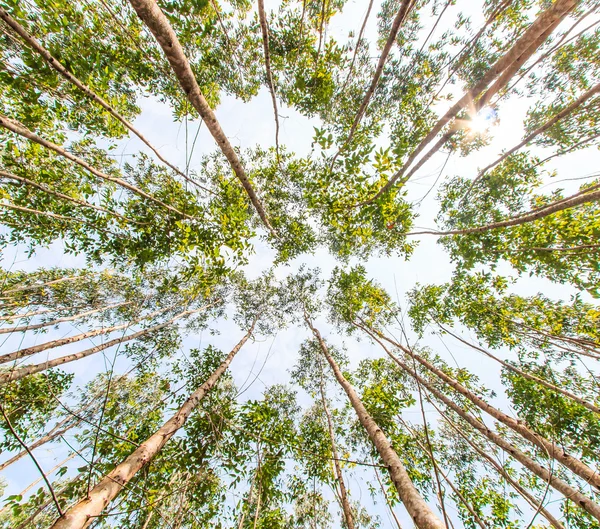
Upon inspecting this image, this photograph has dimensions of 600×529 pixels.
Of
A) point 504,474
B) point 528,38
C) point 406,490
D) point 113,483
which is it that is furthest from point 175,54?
point 406,490

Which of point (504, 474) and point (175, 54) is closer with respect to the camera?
point (504, 474)

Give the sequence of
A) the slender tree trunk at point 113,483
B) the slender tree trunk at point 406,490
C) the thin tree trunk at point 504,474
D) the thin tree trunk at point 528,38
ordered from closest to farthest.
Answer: the thin tree trunk at point 504,474 → the slender tree trunk at point 113,483 → the slender tree trunk at point 406,490 → the thin tree trunk at point 528,38

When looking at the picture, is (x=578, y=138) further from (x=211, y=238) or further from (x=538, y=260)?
(x=211, y=238)

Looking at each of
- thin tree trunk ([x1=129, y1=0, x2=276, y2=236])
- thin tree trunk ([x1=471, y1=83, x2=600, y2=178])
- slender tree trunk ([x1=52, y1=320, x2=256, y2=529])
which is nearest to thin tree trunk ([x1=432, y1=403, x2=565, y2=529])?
slender tree trunk ([x1=52, y1=320, x2=256, y2=529])

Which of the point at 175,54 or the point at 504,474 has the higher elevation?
the point at 175,54

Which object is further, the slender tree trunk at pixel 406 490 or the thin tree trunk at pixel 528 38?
the thin tree trunk at pixel 528 38

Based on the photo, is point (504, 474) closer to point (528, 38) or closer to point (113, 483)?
point (113, 483)

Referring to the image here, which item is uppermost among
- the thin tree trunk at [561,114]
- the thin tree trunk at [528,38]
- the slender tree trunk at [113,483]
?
the thin tree trunk at [528,38]

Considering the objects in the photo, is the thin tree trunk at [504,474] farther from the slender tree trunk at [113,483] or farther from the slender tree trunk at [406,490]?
the slender tree trunk at [113,483]

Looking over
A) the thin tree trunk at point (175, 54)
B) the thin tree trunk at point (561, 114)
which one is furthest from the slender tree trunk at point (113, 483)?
the thin tree trunk at point (561, 114)

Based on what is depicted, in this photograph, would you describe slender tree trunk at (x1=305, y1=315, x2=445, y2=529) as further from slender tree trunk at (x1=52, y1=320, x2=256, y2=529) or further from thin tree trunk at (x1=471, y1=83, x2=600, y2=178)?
thin tree trunk at (x1=471, y1=83, x2=600, y2=178)

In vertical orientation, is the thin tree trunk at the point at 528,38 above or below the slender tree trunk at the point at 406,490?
above

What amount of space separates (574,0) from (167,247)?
7113 mm

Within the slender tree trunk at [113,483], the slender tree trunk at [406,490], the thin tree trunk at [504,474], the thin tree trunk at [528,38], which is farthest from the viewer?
the thin tree trunk at [528,38]
